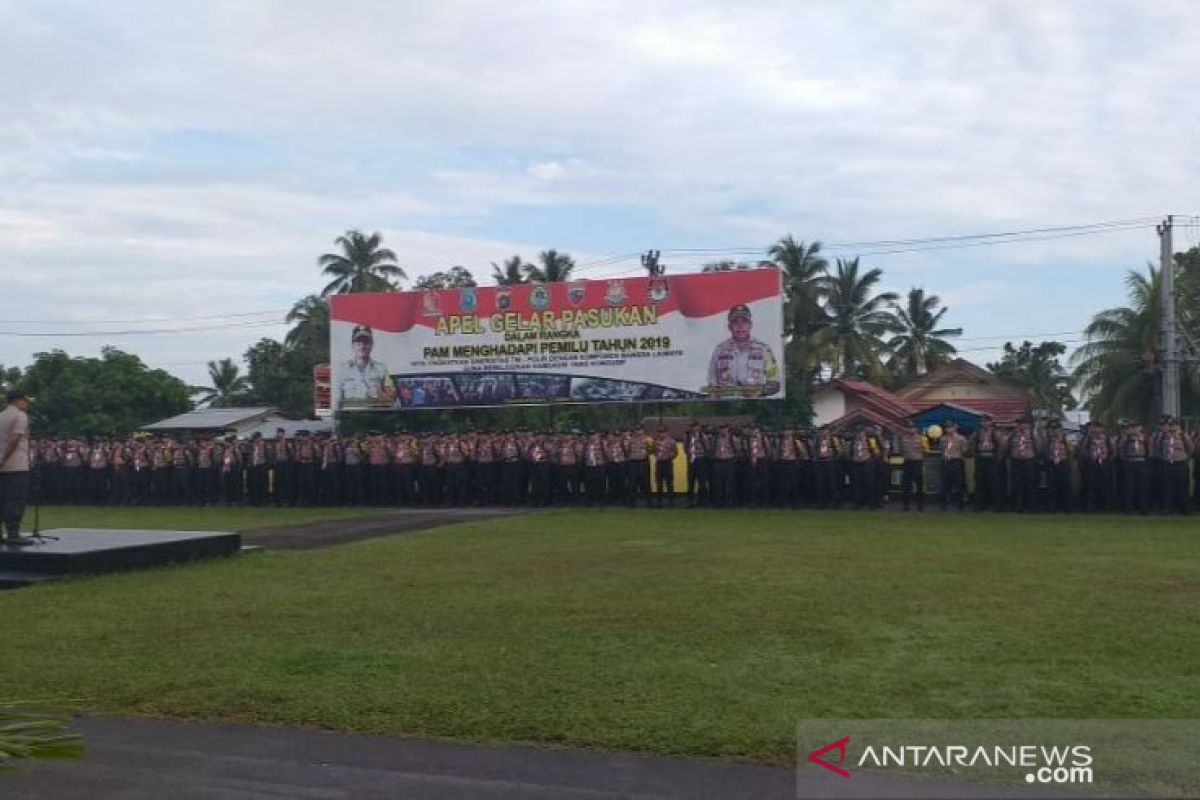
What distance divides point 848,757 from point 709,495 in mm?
16546

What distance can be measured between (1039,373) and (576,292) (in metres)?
52.5

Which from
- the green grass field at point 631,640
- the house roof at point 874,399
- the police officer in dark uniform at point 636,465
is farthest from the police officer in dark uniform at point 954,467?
the house roof at point 874,399

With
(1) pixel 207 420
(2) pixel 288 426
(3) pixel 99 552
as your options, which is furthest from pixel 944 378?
(3) pixel 99 552

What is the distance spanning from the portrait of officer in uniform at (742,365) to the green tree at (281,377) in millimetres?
36629

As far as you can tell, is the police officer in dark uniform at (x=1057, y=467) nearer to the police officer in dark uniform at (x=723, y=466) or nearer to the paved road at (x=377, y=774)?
the police officer in dark uniform at (x=723, y=466)

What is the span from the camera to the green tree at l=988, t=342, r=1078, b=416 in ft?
209

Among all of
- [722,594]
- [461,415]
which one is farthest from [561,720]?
[461,415]

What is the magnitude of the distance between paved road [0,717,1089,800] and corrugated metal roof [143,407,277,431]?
4068 centimetres

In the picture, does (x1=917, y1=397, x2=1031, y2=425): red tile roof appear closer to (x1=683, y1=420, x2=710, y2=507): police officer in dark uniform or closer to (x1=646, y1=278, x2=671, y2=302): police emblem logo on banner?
(x1=646, y1=278, x2=671, y2=302): police emblem logo on banner

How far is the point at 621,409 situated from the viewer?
40.6 meters

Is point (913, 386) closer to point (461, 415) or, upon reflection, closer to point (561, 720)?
point (461, 415)

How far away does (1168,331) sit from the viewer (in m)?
26.7

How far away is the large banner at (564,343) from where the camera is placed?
22.8 meters

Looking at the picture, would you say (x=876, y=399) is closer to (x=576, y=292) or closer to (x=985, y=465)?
(x=576, y=292)
